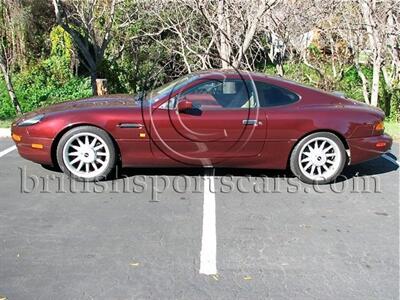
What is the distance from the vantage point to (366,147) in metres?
5.98

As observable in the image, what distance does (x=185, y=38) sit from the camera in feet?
42.9

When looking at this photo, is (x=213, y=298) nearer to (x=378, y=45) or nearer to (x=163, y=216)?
(x=163, y=216)

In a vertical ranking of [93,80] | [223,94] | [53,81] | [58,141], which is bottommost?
[58,141]

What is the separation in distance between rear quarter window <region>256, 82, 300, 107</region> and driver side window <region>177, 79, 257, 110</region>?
0.32 feet

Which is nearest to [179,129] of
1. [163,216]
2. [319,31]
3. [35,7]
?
[163,216]

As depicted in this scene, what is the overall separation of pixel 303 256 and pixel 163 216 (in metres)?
1.45

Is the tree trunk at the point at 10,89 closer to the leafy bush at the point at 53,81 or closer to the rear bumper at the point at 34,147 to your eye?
the leafy bush at the point at 53,81

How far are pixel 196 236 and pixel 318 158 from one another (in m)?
2.31

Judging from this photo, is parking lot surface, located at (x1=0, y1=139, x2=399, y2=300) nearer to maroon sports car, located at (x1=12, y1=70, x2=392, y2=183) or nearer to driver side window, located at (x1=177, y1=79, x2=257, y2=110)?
maroon sports car, located at (x1=12, y1=70, x2=392, y2=183)

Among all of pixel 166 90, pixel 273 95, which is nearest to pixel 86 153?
pixel 166 90

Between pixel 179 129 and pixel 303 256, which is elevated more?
pixel 179 129

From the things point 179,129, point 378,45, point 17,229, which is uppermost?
point 378,45

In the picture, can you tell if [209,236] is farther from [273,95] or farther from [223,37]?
[223,37]

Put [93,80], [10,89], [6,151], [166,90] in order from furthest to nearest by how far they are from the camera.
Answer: [93,80], [10,89], [6,151], [166,90]
